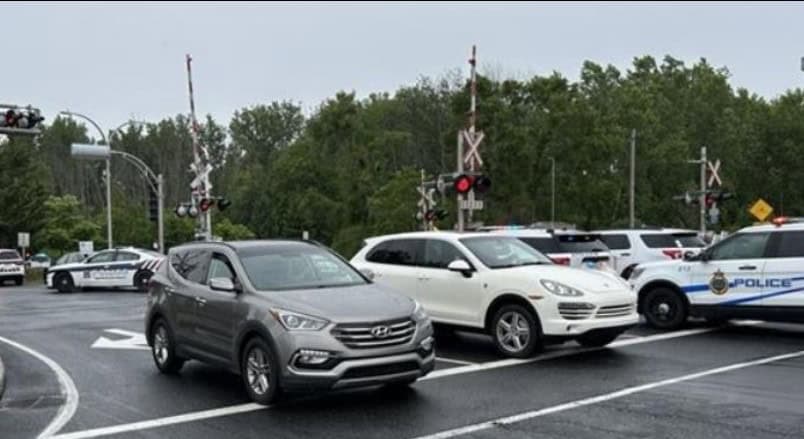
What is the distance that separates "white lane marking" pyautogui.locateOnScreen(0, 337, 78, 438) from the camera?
8094 millimetres

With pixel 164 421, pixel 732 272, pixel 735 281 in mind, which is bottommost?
pixel 164 421

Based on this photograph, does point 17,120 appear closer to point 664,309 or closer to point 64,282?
point 664,309

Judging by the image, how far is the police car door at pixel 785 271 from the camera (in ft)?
43.3

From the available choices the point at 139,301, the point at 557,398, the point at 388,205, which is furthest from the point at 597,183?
the point at 557,398

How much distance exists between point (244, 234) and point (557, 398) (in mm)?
72257

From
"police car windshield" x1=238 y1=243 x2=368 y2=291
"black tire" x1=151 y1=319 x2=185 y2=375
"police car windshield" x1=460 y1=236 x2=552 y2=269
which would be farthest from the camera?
"police car windshield" x1=460 y1=236 x2=552 y2=269

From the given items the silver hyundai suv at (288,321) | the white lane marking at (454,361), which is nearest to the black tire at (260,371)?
the silver hyundai suv at (288,321)

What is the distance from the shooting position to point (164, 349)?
1090cm

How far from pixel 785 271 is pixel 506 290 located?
183 inches

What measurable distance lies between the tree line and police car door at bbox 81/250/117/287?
30.0m

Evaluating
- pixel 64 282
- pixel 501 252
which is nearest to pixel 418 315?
pixel 501 252

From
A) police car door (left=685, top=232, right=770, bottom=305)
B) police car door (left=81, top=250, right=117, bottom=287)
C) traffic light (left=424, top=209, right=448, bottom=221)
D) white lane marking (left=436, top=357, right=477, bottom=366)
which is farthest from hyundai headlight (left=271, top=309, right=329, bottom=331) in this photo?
traffic light (left=424, top=209, right=448, bottom=221)

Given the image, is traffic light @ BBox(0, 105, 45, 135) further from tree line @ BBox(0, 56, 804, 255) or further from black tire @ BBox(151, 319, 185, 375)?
tree line @ BBox(0, 56, 804, 255)

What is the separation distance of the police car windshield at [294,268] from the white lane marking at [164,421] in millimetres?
1234
